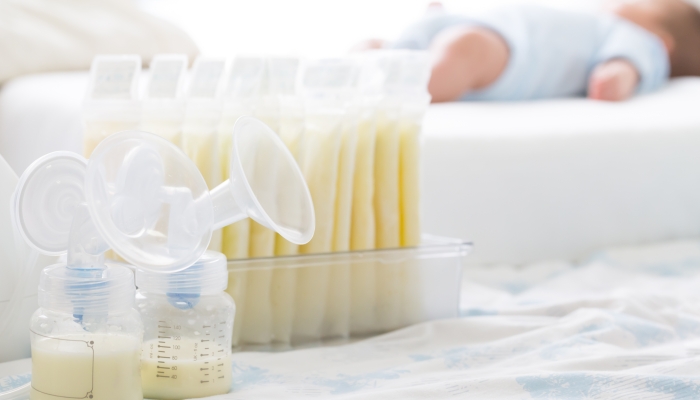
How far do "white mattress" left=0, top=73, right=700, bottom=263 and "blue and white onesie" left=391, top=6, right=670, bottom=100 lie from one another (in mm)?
283

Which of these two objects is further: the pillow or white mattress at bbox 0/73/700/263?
the pillow

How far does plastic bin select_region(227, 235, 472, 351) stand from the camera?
0.80 meters

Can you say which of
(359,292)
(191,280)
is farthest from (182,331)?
(359,292)

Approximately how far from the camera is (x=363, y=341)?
83cm

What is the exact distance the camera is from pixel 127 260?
0.53m

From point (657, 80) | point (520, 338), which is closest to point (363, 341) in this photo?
point (520, 338)

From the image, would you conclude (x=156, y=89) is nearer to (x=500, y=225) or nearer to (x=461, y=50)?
(x=500, y=225)

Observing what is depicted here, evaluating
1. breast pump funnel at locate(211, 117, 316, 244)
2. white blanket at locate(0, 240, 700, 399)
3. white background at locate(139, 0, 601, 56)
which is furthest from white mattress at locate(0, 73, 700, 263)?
white background at locate(139, 0, 601, 56)

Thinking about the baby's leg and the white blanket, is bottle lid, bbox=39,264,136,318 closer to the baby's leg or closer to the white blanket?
the white blanket

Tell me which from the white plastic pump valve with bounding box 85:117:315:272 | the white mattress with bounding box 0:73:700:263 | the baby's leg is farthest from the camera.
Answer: the baby's leg

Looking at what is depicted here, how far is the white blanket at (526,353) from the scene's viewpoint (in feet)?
2.14

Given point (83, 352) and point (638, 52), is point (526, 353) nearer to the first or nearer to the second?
point (83, 352)

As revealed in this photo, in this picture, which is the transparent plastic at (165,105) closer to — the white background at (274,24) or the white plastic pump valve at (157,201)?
the white plastic pump valve at (157,201)

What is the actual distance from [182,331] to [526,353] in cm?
37
